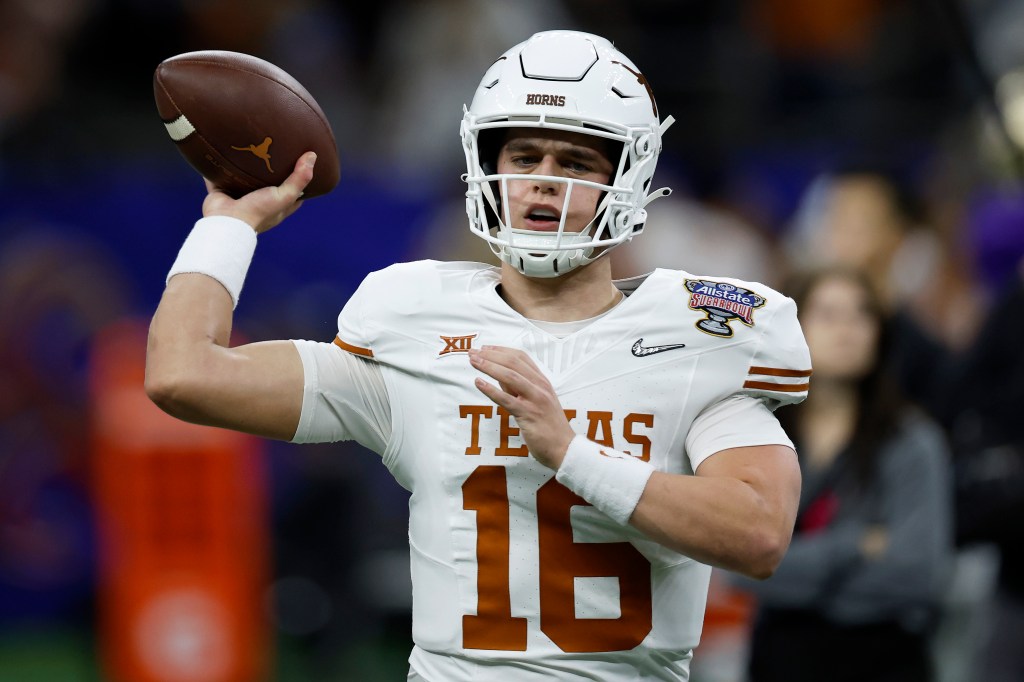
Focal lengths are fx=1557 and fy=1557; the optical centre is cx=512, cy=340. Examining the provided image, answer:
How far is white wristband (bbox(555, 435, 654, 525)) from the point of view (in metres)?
2.42

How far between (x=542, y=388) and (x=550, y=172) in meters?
0.44

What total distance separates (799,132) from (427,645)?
216 inches

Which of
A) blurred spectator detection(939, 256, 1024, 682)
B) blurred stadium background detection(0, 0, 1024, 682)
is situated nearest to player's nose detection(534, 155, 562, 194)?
blurred spectator detection(939, 256, 1024, 682)

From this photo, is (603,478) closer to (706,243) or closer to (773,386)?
(773,386)

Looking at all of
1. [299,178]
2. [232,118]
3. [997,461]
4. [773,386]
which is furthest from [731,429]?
[997,461]

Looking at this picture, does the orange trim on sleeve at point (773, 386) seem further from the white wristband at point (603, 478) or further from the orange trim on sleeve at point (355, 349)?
the orange trim on sleeve at point (355, 349)

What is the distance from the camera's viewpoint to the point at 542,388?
8.03 ft

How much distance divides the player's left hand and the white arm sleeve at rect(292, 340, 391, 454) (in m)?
0.33

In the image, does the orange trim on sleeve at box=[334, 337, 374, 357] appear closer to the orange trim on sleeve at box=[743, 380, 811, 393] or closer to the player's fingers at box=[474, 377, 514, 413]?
the player's fingers at box=[474, 377, 514, 413]

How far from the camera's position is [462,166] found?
6.92m

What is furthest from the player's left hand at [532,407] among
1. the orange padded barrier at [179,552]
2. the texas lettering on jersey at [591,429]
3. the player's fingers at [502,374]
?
the orange padded barrier at [179,552]

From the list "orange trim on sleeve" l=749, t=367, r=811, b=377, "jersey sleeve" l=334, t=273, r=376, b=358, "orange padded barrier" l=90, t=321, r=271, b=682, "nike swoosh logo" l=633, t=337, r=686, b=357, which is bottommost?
"orange padded barrier" l=90, t=321, r=271, b=682

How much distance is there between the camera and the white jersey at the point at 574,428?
258 centimetres

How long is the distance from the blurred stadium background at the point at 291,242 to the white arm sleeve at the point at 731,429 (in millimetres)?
2296
